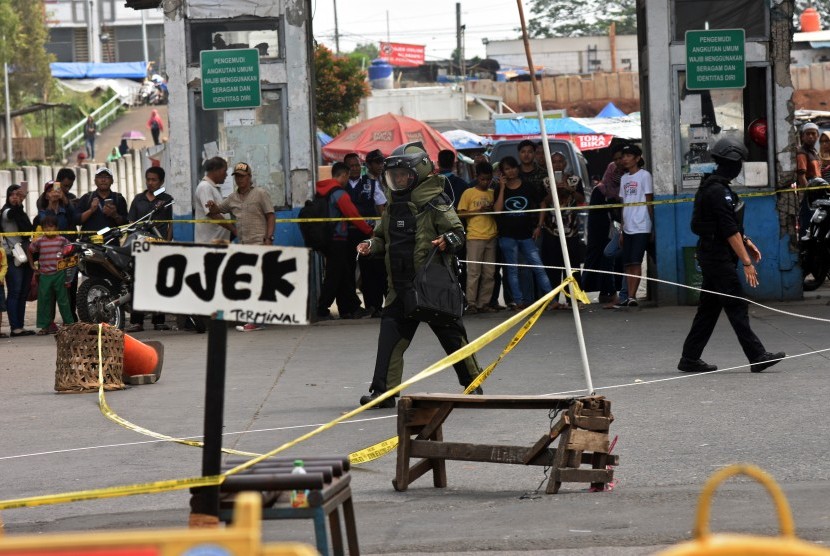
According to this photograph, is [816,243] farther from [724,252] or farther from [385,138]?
[385,138]

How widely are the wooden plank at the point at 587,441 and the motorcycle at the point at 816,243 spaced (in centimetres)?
960

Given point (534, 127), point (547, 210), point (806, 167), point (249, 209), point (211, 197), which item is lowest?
point (547, 210)

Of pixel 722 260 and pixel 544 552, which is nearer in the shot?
pixel 544 552

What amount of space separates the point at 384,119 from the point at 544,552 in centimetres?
2333

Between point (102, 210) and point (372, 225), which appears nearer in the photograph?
point (372, 225)

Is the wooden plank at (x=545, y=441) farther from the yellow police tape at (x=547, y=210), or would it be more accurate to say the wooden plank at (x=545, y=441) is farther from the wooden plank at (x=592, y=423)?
the yellow police tape at (x=547, y=210)

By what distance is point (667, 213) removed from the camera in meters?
15.7

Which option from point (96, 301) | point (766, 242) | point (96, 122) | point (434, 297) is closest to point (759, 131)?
point (766, 242)

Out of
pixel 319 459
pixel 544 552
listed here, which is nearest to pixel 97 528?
pixel 319 459

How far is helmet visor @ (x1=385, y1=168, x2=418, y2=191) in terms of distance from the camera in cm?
982

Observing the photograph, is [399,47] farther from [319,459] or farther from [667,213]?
[319,459]

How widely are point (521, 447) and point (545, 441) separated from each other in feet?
0.61

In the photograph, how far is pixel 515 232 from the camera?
1557 cm

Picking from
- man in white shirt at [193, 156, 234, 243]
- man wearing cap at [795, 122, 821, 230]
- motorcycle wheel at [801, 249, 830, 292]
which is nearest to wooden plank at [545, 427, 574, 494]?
man in white shirt at [193, 156, 234, 243]
